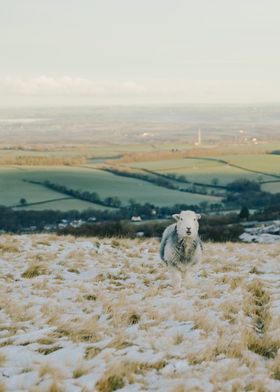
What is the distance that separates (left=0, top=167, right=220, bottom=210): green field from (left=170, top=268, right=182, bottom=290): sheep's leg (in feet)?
205

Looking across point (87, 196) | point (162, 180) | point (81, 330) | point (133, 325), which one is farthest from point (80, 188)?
point (81, 330)

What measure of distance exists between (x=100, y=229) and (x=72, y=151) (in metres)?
113

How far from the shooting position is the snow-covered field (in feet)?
21.6

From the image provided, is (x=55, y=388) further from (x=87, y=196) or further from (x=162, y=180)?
(x=162, y=180)

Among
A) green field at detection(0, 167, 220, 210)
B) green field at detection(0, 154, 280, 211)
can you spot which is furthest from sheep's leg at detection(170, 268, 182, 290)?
green field at detection(0, 167, 220, 210)

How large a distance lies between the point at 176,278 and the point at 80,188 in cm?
7503

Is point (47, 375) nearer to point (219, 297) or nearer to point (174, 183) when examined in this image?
point (219, 297)

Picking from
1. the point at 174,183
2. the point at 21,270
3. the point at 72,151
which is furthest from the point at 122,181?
the point at 21,270

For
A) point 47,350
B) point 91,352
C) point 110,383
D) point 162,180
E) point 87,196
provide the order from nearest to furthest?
1. point 110,383
2. point 91,352
3. point 47,350
4. point 87,196
5. point 162,180

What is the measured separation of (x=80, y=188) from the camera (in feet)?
286

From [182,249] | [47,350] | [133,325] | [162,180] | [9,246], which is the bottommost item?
[162,180]

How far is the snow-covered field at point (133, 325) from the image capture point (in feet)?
21.6

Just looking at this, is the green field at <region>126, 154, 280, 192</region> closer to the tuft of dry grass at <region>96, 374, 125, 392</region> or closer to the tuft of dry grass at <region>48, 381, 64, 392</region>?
the tuft of dry grass at <region>96, 374, 125, 392</region>

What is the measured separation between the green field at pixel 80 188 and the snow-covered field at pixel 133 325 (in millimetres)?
61030
